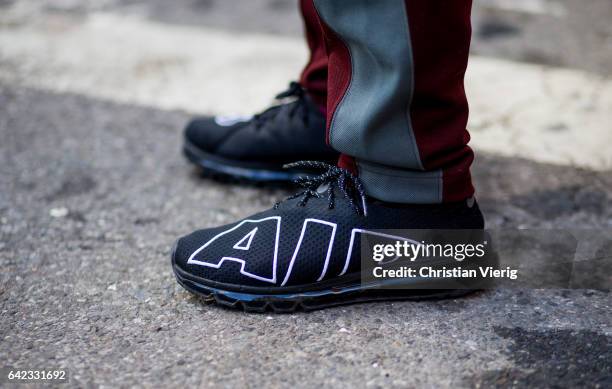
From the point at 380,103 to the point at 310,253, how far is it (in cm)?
28

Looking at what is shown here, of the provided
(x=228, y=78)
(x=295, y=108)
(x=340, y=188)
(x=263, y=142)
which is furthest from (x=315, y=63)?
(x=228, y=78)

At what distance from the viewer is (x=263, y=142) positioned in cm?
160

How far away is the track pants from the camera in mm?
995

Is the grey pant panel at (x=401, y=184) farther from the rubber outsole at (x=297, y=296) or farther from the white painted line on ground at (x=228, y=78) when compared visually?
the white painted line on ground at (x=228, y=78)

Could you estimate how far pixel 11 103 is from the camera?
2.03 metres

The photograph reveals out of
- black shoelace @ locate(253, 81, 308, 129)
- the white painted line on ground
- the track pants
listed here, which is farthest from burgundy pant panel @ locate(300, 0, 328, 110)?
the white painted line on ground

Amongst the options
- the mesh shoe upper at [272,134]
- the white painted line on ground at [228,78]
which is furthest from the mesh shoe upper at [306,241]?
the white painted line on ground at [228,78]

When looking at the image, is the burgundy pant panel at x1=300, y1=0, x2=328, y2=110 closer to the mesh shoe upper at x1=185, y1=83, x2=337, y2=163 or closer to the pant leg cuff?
the mesh shoe upper at x1=185, y1=83, x2=337, y2=163

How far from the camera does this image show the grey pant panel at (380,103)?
1.00 meters

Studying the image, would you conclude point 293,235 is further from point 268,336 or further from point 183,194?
point 183,194

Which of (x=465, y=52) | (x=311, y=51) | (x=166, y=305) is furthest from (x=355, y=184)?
(x=311, y=51)

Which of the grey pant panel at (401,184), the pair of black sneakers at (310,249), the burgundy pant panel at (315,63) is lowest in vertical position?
the pair of black sneakers at (310,249)

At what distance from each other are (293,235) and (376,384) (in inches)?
11.5

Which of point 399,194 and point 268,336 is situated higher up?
point 399,194
